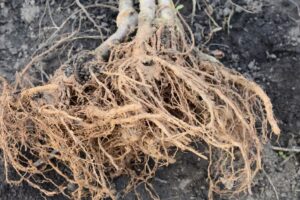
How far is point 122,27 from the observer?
6.61ft

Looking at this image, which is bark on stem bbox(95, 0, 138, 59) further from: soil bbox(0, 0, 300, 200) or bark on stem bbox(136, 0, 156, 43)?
soil bbox(0, 0, 300, 200)

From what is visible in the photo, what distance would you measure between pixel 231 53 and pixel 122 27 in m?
0.49

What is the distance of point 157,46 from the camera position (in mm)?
1878

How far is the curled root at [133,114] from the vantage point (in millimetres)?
1775

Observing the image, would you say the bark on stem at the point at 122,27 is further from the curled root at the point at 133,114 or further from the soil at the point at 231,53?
the soil at the point at 231,53

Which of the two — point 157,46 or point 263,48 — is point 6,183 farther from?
point 263,48

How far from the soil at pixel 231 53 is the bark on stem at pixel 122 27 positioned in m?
0.18

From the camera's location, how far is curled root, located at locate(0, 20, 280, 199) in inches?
69.9

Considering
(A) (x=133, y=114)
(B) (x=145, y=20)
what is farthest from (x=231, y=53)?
(A) (x=133, y=114)

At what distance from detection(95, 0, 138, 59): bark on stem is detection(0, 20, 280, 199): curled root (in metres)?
0.05

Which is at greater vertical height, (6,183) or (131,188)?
(6,183)

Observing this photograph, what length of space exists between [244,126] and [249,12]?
2.25ft

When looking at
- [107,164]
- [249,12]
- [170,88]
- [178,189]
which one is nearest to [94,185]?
[107,164]

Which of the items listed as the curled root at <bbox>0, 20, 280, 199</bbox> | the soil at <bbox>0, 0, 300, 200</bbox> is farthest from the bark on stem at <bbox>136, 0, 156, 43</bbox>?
the soil at <bbox>0, 0, 300, 200</bbox>
